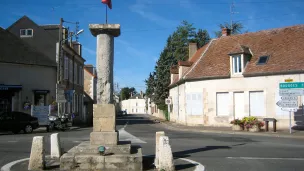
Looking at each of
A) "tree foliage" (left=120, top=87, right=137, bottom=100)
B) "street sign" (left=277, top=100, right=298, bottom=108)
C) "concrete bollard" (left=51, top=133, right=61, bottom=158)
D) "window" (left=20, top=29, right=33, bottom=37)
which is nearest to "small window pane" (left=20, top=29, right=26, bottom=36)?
"window" (left=20, top=29, right=33, bottom=37)

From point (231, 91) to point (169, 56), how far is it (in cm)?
2104

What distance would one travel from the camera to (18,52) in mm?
25719


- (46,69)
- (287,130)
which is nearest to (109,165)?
(287,130)

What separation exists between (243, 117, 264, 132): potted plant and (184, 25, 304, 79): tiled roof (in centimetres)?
383

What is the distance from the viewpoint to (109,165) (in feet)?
25.1

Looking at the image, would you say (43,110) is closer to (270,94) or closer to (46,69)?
(46,69)

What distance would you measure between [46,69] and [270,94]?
1794 cm

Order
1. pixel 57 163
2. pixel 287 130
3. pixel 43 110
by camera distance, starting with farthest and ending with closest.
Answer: pixel 43 110
pixel 287 130
pixel 57 163

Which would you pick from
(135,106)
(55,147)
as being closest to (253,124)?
(55,147)

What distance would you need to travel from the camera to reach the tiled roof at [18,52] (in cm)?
2483

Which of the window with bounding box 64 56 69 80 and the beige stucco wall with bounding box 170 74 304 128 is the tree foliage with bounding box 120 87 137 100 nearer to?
the window with bounding box 64 56 69 80

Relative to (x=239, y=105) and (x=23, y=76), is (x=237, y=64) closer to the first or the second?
(x=239, y=105)

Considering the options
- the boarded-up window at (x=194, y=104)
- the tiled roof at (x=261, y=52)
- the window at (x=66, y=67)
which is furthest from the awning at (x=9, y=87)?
the boarded-up window at (x=194, y=104)

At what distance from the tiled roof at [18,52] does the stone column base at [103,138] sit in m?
18.3
